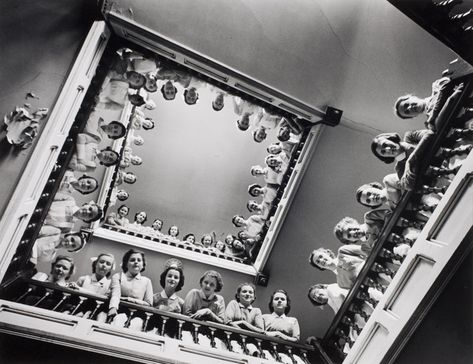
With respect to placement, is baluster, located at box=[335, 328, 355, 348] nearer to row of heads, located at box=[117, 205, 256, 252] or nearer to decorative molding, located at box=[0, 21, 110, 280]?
decorative molding, located at box=[0, 21, 110, 280]

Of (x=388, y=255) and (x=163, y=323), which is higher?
(x=388, y=255)

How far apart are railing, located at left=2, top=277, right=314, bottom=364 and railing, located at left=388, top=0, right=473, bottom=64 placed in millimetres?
2973

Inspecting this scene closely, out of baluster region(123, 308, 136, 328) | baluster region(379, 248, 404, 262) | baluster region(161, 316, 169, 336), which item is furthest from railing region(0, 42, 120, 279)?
baluster region(379, 248, 404, 262)

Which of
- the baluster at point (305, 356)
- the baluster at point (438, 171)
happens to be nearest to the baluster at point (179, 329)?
the baluster at point (305, 356)

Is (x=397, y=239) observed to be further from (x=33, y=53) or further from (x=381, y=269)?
(x=33, y=53)

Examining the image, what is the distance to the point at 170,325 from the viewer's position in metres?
3.39

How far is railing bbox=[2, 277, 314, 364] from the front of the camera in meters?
3.24

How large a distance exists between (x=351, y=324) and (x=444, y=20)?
2628 mm

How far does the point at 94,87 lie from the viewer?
4066 millimetres

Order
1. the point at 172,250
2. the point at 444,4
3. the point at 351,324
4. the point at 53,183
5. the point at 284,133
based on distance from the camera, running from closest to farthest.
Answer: the point at 444,4 < the point at 351,324 < the point at 53,183 < the point at 284,133 < the point at 172,250

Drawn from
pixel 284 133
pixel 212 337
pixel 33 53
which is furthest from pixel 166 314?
pixel 284 133

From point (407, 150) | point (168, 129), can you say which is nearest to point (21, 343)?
point (407, 150)

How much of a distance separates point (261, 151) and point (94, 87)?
4.80m

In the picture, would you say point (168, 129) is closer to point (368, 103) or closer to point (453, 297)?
point (368, 103)
